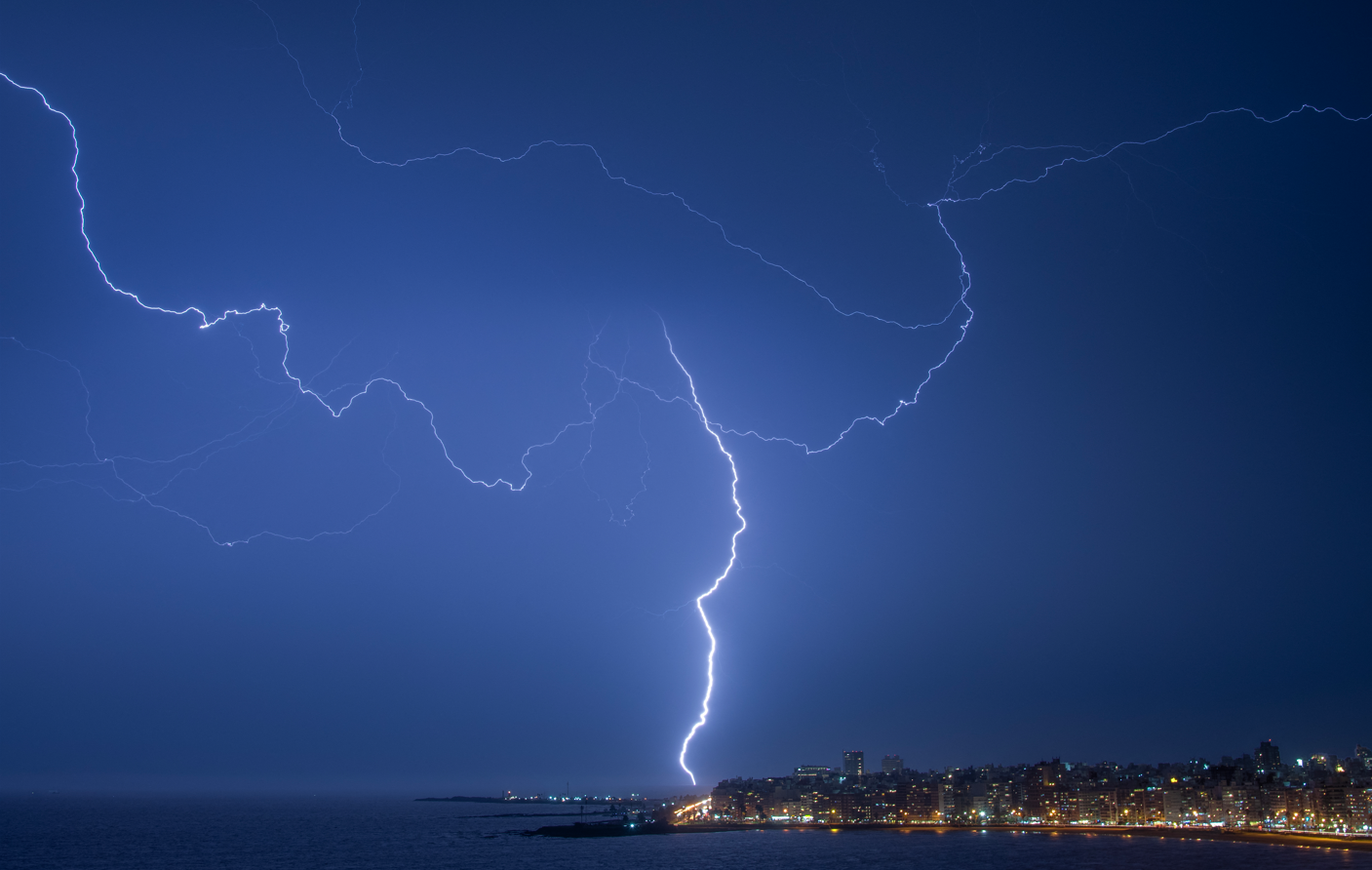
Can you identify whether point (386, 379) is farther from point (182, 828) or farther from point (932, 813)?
point (932, 813)

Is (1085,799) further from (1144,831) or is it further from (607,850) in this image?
(607,850)

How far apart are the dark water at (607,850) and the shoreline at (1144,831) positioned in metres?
1.89

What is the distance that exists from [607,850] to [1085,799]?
3248 centimetres

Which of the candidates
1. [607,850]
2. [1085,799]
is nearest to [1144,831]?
[1085,799]

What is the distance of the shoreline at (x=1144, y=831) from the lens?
38.4 meters

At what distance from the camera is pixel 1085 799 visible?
54.3 metres

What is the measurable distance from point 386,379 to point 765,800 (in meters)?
50.6

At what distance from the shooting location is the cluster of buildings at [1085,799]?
46.1 m

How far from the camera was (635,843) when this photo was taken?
142ft

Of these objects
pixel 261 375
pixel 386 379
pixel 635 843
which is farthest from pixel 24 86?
pixel 635 843

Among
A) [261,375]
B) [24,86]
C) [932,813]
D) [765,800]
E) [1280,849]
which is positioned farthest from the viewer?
[765,800]

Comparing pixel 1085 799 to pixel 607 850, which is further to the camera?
pixel 1085 799

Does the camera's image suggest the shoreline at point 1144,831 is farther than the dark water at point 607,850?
Yes

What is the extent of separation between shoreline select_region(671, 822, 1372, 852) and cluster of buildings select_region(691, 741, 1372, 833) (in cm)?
193
